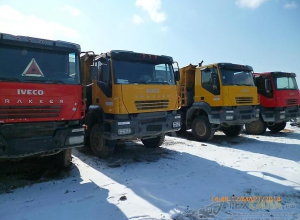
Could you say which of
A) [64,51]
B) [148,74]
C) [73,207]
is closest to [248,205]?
[73,207]

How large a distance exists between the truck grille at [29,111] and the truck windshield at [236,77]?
5.78 meters

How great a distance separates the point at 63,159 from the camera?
5023 millimetres

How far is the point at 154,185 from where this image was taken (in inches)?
170

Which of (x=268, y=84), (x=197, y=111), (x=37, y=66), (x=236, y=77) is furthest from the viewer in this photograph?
(x=268, y=84)

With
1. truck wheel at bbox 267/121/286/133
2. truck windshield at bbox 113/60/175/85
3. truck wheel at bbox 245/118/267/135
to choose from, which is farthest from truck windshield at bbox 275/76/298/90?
truck windshield at bbox 113/60/175/85

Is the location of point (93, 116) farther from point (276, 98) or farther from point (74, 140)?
point (276, 98)

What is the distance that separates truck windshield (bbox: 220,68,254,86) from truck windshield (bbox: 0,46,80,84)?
17.3 feet

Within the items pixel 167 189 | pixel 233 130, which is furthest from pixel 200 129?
pixel 167 189

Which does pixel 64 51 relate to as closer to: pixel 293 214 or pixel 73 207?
pixel 73 207

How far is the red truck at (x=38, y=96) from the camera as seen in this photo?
390cm

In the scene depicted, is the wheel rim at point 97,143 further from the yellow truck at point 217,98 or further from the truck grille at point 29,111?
the yellow truck at point 217,98

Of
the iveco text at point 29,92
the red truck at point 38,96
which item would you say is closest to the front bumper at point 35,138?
the red truck at point 38,96

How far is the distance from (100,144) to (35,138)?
2234mm

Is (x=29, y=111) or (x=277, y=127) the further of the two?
(x=277, y=127)
